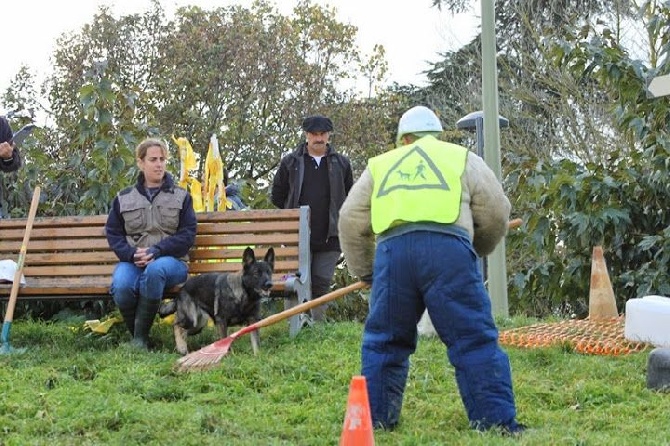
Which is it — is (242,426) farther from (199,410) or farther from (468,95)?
(468,95)

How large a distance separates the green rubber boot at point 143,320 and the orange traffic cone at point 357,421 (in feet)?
13.0

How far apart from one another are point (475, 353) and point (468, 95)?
2426 cm

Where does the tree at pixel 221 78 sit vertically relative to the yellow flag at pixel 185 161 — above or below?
above

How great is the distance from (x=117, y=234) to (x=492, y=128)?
4.59 m

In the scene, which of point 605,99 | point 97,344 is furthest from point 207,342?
point 605,99

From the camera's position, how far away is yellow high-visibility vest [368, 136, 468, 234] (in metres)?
5.27

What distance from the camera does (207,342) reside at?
8.59 m

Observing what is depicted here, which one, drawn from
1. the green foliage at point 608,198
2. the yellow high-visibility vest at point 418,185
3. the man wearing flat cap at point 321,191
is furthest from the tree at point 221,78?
the yellow high-visibility vest at point 418,185

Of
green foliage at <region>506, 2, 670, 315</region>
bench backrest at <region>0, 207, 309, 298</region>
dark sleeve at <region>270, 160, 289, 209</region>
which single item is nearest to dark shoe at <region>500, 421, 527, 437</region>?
bench backrest at <region>0, 207, 309, 298</region>

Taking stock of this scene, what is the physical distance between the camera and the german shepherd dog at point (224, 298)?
8.02 meters

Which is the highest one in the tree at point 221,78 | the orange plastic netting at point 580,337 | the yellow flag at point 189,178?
the tree at point 221,78

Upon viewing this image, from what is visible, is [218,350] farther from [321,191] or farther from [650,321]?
[650,321]

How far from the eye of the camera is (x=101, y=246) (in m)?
9.34

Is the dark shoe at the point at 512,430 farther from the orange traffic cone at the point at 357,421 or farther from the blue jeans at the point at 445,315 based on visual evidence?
the orange traffic cone at the point at 357,421
